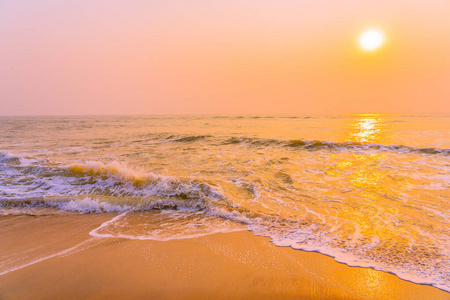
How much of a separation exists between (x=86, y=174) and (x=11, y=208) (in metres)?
2.48

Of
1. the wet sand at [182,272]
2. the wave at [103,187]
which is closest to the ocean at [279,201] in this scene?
the wave at [103,187]

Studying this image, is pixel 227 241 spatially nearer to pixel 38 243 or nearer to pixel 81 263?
pixel 81 263

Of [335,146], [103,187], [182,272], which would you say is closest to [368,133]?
[335,146]

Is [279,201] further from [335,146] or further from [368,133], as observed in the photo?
[368,133]

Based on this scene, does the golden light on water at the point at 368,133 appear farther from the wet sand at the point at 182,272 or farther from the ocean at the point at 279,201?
the wet sand at the point at 182,272

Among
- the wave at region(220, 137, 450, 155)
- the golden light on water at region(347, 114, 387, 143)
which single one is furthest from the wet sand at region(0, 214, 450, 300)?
the golden light on water at region(347, 114, 387, 143)

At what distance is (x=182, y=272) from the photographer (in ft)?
11.5

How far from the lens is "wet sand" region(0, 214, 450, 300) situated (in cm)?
303

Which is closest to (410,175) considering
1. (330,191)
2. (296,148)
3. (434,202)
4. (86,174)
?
(434,202)

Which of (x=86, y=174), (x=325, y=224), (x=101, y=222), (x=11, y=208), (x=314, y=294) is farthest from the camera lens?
(x=86, y=174)

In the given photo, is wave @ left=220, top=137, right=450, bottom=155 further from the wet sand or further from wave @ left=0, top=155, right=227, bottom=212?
the wet sand

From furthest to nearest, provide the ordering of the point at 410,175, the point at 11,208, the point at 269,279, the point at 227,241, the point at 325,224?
1. the point at 410,175
2. the point at 11,208
3. the point at 325,224
4. the point at 227,241
5. the point at 269,279

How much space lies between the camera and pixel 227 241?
4387 mm

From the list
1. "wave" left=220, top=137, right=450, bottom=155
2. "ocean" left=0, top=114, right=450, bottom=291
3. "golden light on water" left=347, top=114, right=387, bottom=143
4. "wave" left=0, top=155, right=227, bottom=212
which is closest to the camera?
"ocean" left=0, top=114, right=450, bottom=291
